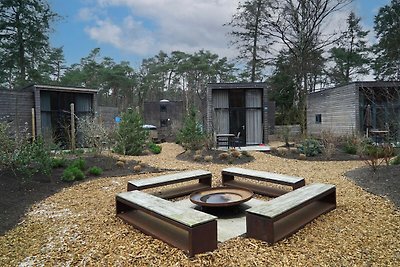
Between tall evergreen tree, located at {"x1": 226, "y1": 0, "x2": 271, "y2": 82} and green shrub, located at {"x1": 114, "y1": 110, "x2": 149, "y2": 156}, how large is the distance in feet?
46.6

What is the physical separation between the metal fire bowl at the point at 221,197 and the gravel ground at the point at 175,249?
906mm

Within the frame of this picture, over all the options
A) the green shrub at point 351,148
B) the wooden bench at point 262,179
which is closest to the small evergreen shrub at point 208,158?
the wooden bench at point 262,179

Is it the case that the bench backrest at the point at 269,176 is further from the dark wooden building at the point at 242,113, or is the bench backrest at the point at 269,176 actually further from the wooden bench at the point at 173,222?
the dark wooden building at the point at 242,113

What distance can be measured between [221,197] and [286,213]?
146 centimetres

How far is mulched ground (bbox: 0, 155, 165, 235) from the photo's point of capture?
460 centimetres

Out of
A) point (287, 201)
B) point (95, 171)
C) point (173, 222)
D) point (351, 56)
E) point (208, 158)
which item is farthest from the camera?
point (351, 56)

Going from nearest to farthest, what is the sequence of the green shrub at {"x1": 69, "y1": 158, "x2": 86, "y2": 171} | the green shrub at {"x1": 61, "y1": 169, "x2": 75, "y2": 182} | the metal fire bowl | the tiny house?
the metal fire bowl < the green shrub at {"x1": 61, "y1": 169, "x2": 75, "y2": 182} < the green shrub at {"x1": 69, "y1": 158, "x2": 86, "y2": 171} < the tiny house

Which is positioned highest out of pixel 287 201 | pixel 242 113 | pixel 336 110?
pixel 336 110

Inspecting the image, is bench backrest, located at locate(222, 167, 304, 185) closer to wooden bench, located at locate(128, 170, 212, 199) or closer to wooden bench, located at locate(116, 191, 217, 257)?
wooden bench, located at locate(128, 170, 212, 199)

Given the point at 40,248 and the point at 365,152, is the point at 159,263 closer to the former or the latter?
the point at 40,248

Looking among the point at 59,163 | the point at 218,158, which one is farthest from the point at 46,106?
the point at 218,158

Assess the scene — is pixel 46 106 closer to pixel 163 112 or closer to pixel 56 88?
pixel 56 88

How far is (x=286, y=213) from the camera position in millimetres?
3381

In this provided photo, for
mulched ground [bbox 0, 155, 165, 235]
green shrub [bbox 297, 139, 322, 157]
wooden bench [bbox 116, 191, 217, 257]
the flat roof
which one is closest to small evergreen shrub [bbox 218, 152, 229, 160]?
mulched ground [bbox 0, 155, 165, 235]
